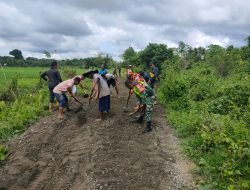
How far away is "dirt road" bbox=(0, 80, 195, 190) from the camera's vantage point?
5.79m

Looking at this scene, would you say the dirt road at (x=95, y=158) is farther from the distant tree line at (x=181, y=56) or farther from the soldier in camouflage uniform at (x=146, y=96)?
the distant tree line at (x=181, y=56)

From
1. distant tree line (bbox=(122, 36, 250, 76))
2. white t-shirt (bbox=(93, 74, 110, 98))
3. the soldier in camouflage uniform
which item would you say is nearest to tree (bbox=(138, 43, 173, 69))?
distant tree line (bbox=(122, 36, 250, 76))

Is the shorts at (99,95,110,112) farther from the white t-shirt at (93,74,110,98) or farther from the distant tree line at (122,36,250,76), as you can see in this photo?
the distant tree line at (122,36,250,76)

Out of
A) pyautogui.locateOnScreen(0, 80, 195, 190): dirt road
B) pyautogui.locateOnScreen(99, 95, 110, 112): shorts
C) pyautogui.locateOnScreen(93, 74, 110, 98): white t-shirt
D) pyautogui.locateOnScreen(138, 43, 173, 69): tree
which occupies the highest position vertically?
pyautogui.locateOnScreen(138, 43, 173, 69): tree

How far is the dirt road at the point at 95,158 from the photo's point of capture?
579 centimetres

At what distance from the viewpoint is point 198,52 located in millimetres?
41781

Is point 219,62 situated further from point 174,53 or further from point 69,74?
point 69,74

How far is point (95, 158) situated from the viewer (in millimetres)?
6625

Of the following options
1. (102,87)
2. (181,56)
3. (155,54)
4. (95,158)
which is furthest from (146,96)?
(181,56)

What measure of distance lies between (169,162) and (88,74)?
431 cm

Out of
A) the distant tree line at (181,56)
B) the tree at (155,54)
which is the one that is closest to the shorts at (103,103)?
the distant tree line at (181,56)

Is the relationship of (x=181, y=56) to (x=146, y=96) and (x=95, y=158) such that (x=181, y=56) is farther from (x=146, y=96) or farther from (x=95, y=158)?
(x=95, y=158)

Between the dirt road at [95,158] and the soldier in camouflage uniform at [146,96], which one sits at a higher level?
the soldier in camouflage uniform at [146,96]

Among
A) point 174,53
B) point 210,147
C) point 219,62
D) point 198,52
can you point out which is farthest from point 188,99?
point 198,52
